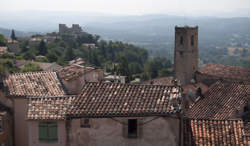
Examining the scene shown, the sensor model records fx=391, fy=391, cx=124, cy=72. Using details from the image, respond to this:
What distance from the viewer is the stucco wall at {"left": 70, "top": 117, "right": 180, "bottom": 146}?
14.4 m

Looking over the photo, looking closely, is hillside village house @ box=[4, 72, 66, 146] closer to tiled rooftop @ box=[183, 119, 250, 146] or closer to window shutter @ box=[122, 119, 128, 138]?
window shutter @ box=[122, 119, 128, 138]

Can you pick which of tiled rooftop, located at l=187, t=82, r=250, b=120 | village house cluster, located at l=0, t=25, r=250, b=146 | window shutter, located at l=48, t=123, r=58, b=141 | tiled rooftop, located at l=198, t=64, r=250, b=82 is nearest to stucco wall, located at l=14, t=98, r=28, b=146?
village house cluster, located at l=0, t=25, r=250, b=146

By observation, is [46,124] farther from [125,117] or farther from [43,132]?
[125,117]

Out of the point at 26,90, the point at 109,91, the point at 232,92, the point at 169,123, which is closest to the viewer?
the point at 169,123

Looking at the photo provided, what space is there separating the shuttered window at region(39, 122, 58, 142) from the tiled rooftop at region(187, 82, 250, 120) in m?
11.3

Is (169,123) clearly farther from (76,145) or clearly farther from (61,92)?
(61,92)

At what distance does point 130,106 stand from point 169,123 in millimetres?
1576

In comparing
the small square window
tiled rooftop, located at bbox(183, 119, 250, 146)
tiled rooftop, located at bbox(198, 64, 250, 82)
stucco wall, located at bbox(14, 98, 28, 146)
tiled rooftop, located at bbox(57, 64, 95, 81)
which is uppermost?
tiled rooftop, located at bbox(57, 64, 95, 81)

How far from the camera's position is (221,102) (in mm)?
25969

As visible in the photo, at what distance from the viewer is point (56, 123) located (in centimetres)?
1619

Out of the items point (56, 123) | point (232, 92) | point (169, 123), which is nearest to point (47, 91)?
point (56, 123)

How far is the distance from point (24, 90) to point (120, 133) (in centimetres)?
895

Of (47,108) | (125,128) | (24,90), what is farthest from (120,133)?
(24,90)

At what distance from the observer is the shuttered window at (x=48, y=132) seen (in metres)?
16.2
